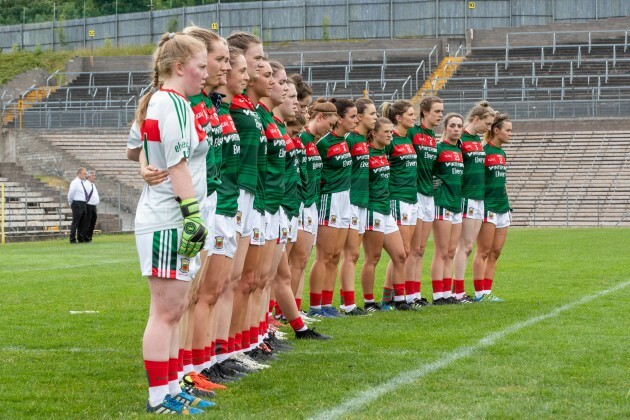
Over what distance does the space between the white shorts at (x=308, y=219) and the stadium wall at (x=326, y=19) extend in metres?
42.3

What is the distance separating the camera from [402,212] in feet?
38.9

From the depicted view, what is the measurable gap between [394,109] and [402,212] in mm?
1112

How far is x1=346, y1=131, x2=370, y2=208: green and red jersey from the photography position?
11.2 metres

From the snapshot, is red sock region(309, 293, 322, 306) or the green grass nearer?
the green grass

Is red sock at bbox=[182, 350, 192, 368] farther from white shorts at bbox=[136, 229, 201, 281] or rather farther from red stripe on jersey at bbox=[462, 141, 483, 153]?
red stripe on jersey at bbox=[462, 141, 483, 153]

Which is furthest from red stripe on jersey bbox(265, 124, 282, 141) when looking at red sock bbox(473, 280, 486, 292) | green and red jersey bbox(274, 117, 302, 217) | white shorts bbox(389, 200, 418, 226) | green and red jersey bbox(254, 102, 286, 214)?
red sock bbox(473, 280, 486, 292)

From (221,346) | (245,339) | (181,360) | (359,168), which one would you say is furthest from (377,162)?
(181,360)

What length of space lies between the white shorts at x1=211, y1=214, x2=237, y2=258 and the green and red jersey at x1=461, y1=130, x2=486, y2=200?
6.07m

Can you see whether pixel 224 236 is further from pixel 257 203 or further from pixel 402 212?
pixel 402 212

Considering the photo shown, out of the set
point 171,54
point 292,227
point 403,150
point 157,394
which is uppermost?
point 171,54

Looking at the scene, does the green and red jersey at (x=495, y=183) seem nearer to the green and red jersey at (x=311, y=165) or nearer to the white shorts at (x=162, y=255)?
the green and red jersey at (x=311, y=165)

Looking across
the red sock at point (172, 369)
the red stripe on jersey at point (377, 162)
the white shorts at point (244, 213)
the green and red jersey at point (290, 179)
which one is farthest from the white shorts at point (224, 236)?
the red stripe on jersey at point (377, 162)

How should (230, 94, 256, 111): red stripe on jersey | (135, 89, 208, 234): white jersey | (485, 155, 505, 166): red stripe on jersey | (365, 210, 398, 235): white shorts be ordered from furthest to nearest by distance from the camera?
(485, 155, 505, 166): red stripe on jersey
(365, 210, 398, 235): white shorts
(230, 94, 256, 111): red stripe on jersey
(135, 89, 208, 234): white jersey

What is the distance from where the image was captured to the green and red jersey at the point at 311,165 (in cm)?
1035
